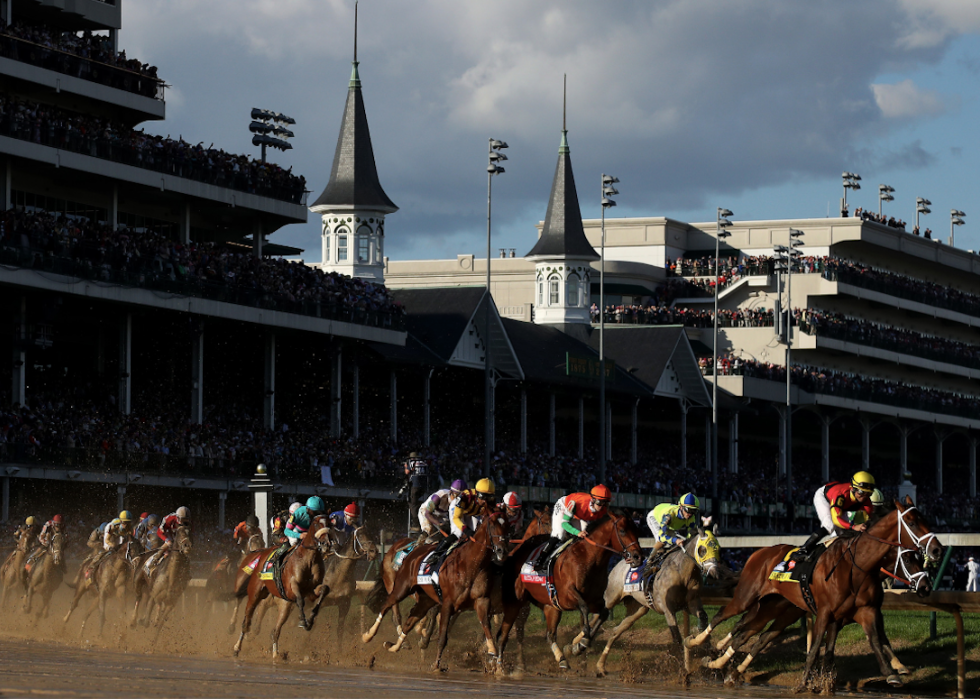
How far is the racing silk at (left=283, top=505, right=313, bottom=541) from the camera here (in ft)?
65.6

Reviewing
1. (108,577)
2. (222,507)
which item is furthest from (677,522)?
(222,507)

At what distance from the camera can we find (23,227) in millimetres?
34562

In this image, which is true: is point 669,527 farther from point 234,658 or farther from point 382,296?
point 382,296

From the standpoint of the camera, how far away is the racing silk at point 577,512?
57.8 ft

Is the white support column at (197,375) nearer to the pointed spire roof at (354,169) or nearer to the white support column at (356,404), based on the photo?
the white support column at (356,404)

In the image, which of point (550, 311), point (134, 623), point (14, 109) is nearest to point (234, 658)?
point (134, 623)

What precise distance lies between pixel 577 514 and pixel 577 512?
21 millimetres

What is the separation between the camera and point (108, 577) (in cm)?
2269

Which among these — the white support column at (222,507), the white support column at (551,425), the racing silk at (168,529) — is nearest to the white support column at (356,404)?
the white support column at (222,507)

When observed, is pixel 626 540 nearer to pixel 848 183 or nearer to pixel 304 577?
pixel 304 577

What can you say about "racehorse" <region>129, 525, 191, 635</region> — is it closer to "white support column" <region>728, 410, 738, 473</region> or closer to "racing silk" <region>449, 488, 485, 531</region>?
"racing silk" <region>449, 488, 485, 531</region>

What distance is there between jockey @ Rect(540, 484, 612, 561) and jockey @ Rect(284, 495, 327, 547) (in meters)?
3.51

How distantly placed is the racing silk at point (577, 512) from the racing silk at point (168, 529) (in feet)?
20.9

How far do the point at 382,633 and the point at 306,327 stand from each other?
66.0 ft
